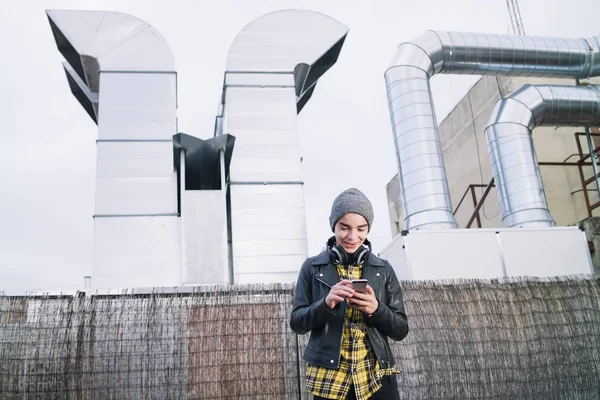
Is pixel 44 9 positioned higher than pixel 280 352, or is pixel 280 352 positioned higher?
pixel 44 9

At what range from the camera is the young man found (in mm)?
2143

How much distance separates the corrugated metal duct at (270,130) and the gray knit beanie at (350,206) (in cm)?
582

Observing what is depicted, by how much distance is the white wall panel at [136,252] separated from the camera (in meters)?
7.70

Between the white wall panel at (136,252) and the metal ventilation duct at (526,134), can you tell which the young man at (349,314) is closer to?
the white wall panel at (136,252)

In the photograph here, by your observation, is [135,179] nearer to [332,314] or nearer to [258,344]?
[258,344]

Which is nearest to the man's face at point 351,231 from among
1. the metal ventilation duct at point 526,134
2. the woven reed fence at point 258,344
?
the woven reed fence at point 258,344

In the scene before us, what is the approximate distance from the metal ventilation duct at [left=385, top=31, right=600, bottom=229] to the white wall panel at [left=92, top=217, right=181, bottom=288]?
11.0 ft

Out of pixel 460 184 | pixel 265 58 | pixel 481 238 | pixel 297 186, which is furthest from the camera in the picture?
pixel 460 184

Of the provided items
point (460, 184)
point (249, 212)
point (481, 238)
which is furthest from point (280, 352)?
point (460, 184)

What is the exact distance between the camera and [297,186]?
28.4 ft

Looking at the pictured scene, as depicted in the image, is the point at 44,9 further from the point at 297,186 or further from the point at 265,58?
the point at 297,186

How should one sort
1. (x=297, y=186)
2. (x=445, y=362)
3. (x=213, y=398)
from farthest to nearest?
(x=297, y=186) < (x=445, y=362) < (x=213, y=398)

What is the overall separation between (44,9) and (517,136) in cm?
750

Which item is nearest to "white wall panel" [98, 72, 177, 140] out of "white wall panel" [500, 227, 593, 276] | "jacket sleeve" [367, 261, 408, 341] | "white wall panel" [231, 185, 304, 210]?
"white wall panel" [231, 185, 304, 210]
